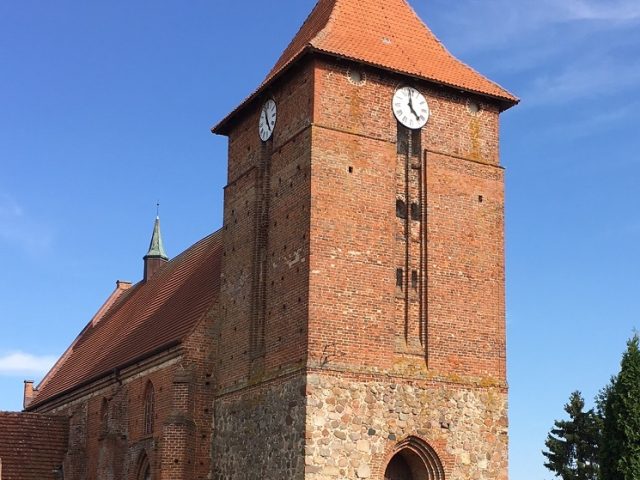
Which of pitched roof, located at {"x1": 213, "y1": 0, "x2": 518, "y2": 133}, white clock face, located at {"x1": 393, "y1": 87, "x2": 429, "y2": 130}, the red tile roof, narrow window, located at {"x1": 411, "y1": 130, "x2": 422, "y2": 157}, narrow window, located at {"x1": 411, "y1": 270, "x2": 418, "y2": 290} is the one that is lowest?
the red tile roof

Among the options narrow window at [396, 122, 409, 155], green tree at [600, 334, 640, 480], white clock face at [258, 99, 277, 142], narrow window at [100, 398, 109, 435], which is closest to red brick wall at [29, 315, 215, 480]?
narrow window at [100, 398, 109, 435]

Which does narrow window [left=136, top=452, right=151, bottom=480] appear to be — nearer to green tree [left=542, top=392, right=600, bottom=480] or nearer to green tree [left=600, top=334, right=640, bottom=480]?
green tree [left=600, top=334, right=640, bottom=480]

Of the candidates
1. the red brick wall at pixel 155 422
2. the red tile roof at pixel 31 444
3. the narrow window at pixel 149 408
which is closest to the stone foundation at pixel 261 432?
the red brick wall at pixel 155 422

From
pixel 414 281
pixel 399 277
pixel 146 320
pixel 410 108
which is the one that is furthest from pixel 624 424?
pixel 146 320

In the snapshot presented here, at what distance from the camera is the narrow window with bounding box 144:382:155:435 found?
27442 millimetres

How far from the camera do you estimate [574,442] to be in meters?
41.7

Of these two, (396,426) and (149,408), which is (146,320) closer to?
(149,408)

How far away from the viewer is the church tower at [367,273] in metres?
21.4

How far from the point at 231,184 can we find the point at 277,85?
3.38 meters

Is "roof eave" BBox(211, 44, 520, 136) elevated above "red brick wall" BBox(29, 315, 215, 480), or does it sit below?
above

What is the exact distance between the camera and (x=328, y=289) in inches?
849

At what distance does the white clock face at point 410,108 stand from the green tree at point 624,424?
277 inches

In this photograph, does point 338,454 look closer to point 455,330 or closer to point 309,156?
point 455,330

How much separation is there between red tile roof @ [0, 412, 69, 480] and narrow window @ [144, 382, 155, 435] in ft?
22.3
